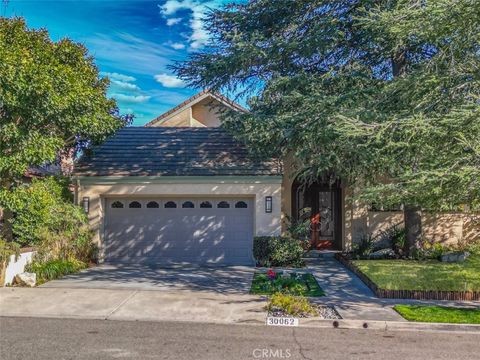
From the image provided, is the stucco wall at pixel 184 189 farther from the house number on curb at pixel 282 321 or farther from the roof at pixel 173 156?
the house number on curb at pixel 282 321

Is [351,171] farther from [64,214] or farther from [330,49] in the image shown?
[64,214]

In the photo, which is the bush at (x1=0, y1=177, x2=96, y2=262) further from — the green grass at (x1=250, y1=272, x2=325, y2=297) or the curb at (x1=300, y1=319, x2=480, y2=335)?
the curb at (x1=300, y1=319, x2=480, y2=335)

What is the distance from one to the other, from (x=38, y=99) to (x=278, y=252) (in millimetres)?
8109

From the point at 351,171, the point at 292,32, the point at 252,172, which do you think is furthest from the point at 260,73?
the point at 351,171

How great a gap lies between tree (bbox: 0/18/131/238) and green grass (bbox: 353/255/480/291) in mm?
8768

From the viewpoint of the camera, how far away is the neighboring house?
15.6 meters

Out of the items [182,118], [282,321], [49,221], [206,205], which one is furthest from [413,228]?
[182,118]

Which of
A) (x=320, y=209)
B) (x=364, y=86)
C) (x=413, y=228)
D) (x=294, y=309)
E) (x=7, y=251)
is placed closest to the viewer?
(x=294, y=309)

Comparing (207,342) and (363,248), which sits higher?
(363,248)

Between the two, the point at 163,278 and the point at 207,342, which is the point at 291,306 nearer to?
the point at 207,342

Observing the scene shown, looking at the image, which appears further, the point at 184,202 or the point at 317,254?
the point at 317,254

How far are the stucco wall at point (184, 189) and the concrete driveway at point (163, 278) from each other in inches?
74.0

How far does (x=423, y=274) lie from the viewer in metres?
12.0

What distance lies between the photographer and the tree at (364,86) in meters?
9.18
